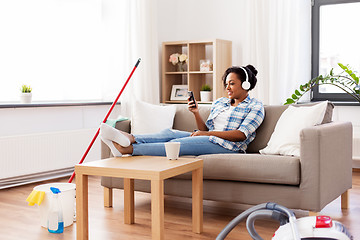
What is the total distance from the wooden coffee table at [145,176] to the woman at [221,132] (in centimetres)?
17

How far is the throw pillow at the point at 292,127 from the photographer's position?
9.37 feet

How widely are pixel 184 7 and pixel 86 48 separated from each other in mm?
1395

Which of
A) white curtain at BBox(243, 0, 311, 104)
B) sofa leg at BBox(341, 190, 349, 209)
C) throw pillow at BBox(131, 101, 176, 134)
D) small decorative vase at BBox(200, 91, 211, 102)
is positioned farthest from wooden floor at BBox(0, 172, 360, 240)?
small decorative vase at BBox(200, 91, 211, 102)

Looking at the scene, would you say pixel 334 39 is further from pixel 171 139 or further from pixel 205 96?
pixel 171 139

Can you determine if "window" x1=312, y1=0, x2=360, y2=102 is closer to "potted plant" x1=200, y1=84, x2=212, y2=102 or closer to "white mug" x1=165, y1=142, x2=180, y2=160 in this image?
"potted plant" x1=200, y1=84, x2=212, y2=102

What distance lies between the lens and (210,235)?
2.52m

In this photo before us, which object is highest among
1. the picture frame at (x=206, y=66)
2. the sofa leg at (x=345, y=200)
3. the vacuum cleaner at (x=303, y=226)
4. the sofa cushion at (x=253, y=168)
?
the picture frame at (x=206, y=66)

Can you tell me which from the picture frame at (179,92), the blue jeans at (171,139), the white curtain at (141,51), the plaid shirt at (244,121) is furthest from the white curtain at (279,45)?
the blue jeans at (171,139)

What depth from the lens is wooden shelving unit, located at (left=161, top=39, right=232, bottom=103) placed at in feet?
16.3

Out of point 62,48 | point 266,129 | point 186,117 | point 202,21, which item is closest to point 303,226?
point 266,129

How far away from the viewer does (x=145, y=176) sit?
219 centimetres

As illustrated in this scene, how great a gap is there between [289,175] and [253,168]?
212 mm

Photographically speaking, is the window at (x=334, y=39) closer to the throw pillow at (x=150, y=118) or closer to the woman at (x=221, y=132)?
the woman at (x=221, y=132)

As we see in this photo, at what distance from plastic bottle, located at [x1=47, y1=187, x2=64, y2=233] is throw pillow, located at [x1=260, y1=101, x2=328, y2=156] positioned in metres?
1.34
